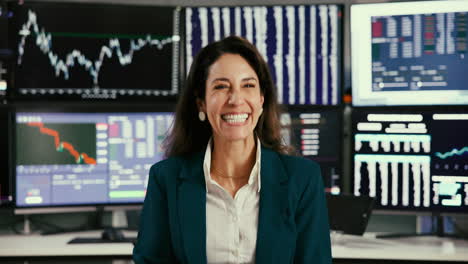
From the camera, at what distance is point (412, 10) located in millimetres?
2480

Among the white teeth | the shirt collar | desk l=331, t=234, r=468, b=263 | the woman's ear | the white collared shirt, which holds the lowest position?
desk l=331, t=234, r=468, b=263

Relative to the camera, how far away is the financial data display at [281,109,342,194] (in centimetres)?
260

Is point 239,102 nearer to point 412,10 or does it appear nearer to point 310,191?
point 310,191

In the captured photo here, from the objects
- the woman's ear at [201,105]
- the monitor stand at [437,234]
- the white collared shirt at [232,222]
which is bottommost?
the monitor stand at [437,234]

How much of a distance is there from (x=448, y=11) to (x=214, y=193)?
1368 millimetres

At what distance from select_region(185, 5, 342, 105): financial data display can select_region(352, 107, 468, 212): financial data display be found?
22 cm

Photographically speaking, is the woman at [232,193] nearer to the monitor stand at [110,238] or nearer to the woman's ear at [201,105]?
the woman's ear at [201,105]

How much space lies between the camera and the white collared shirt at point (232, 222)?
5.46 feet

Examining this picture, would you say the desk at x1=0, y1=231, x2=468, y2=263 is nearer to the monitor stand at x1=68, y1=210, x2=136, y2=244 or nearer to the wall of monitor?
the monitor stand at x1=68, y1=210, x2=136, y2=244

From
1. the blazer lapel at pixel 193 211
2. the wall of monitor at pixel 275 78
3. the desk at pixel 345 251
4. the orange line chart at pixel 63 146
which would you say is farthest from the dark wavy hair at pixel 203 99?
the orange line chart at pixel 63 146

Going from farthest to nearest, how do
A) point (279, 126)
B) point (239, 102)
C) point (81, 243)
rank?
point (81, 243), point (279, 126), point (239, 102)

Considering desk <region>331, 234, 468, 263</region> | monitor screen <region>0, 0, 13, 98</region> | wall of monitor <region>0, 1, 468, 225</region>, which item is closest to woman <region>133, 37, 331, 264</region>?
desk <region>331, 234, 468, 263</region>

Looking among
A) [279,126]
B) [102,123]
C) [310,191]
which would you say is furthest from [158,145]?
[310,191]

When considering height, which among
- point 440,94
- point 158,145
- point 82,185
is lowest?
point 82,185
